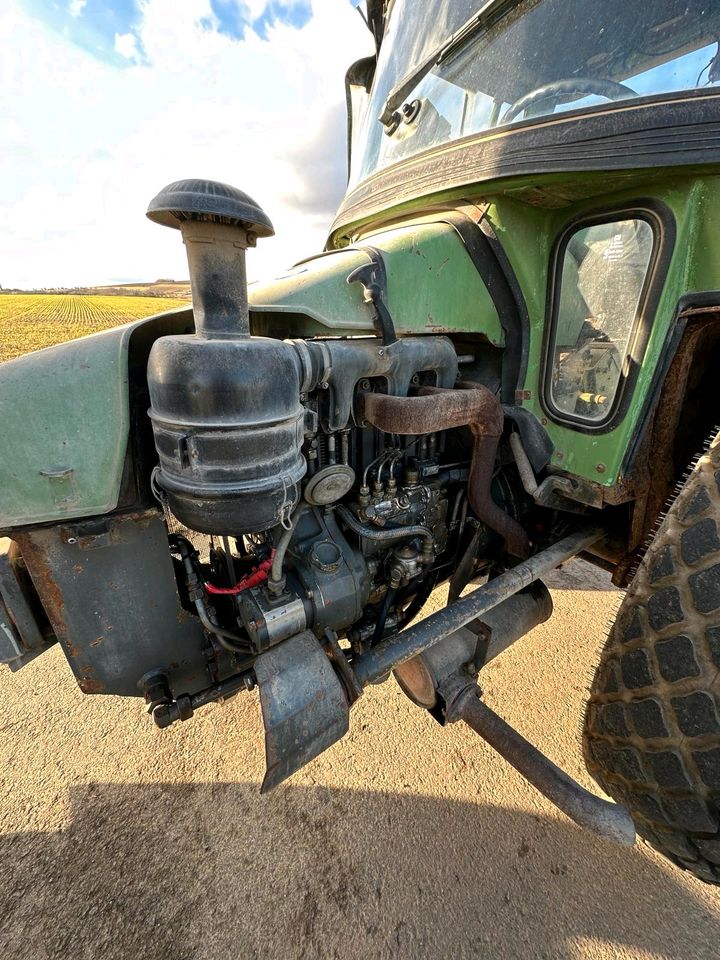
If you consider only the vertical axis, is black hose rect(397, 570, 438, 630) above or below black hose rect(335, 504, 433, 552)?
below

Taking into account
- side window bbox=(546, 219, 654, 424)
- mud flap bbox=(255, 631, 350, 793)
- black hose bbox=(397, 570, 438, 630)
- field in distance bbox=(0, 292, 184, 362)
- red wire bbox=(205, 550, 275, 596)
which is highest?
side window bbox=(546, 219, 654, 424)

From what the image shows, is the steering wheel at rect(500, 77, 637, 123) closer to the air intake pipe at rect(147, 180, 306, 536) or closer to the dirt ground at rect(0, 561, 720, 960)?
the air intake pipe at rect(147, 180, 306, 536)

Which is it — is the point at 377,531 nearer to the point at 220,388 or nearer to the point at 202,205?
the point at 220,388

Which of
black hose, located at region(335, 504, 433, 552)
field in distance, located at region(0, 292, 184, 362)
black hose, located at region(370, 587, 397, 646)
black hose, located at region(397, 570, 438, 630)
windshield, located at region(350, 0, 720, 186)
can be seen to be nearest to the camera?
windshield, located at region(350, 0, 720, 186)

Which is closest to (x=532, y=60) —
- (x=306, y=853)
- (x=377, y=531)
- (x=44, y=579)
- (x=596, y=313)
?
(x=596, y=313)

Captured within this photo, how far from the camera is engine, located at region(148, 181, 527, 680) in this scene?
100 cm

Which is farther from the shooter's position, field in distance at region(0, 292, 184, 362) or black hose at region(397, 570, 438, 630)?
field in distance at region(0, 292, 184, 362)

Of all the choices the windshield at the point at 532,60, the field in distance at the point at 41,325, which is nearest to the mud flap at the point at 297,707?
the windshield at the point at 532,60

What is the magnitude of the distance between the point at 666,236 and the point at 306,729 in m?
1.81

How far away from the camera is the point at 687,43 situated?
1346 millimetres

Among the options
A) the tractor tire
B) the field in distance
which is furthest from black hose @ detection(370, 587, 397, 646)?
the field in distance

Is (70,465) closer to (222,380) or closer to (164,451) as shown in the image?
(164,451)

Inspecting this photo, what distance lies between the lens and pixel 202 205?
3.05 feet

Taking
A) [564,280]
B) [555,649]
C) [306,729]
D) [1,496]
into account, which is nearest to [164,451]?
[1,496]
